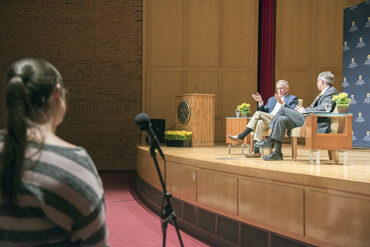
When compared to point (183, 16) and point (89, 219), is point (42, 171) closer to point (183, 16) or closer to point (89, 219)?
point (89, 219)

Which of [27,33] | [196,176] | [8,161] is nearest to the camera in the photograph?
[8,161]

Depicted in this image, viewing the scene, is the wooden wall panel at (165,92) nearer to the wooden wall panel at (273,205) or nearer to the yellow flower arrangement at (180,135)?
the yellow flower arrangement at (180,135)

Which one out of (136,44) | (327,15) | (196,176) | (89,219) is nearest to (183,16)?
(136,44)

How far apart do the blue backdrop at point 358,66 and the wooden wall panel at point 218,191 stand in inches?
165

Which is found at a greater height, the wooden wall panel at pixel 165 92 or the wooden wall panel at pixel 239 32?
the wooden wall panel at pixel 239 32

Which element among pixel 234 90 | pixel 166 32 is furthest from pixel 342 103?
pixel 166 32

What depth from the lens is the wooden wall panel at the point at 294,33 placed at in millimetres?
8219

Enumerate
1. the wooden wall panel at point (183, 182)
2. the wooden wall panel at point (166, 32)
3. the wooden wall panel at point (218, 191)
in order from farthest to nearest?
the wooden wall panel at point (166, 32) < the wooden wall panel at point (183, 182) < the wooden wall panel at point (218, 191)

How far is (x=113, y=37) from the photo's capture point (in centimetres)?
812

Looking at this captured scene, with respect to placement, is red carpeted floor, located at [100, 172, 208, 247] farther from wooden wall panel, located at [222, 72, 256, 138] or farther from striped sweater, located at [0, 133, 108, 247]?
wooden wall panel, located at [222, 72, 256, 138]

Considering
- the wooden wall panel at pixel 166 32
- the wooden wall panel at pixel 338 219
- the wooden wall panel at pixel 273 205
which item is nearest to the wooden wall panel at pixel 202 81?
the wooden wall panel at pixel 166 32

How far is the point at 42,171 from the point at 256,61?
26.0ft

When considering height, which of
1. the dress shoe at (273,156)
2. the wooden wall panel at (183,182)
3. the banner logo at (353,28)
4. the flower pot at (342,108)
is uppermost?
the banner logo at (353,28)

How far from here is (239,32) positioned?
831 centimetres
